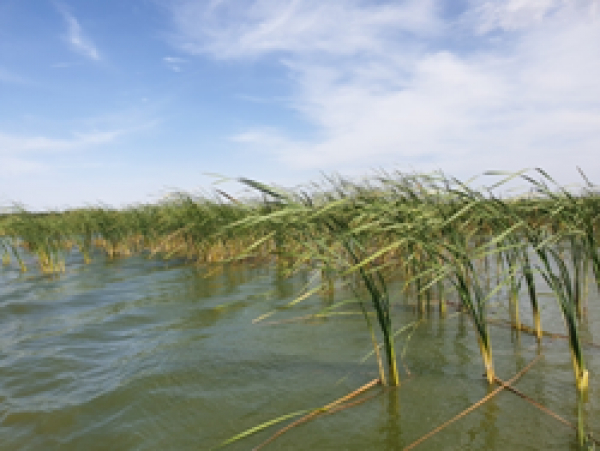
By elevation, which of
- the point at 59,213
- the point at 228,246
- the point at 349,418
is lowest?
the point at 349,418

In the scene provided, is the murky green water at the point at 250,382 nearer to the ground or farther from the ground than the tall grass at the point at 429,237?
nearer to the ground

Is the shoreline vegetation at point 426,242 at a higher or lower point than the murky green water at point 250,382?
higher

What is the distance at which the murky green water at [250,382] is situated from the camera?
2.16 m

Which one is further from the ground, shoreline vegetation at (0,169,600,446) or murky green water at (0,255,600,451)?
shoreline vegetation at (0,169,600,446)

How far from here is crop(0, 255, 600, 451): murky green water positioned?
216 cm

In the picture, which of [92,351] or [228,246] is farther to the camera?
[228,246]

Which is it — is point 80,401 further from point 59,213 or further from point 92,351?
point 59,213

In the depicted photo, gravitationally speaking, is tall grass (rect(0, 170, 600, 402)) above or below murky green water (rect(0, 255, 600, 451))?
above

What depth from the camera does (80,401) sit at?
8.95ft

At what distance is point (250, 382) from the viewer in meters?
2.88

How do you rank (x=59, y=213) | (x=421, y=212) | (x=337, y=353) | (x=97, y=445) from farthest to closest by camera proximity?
(x=59, y=213)
(x=337, y=353)
(x=421, y=212)
(x=97, y=445)

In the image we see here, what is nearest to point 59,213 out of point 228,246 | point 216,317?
point 228,246

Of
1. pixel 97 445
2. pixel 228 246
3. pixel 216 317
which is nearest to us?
pixel 97 445

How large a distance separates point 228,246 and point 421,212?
655cm
